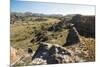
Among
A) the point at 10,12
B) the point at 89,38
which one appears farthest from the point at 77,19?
the point at 10,12

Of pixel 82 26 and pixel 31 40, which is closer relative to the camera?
pixel 31 40

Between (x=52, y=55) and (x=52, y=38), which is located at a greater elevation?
(x=52, y=38)

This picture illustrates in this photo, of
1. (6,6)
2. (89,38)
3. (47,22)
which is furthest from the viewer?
(89,38)

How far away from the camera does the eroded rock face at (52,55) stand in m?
2.43

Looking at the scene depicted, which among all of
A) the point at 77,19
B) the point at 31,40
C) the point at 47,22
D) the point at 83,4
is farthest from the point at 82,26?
the point at 31,40

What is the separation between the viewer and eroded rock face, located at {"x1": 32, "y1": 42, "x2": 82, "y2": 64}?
2.43 m

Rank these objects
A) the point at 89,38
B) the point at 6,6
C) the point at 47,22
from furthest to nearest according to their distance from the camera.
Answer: the point at 89,38
the point at 47,22
the point at 6,6

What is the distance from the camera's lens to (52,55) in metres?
2.48

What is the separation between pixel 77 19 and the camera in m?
2.60

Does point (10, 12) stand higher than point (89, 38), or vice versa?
point (10, 12)
